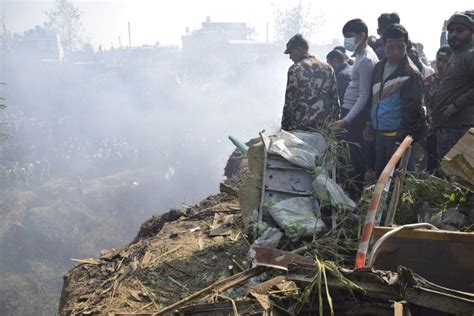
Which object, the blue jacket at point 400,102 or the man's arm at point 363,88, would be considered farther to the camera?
the man's arm at point 363,88

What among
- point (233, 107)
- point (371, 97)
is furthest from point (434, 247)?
point (233, 107)

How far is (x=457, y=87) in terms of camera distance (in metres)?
4.16

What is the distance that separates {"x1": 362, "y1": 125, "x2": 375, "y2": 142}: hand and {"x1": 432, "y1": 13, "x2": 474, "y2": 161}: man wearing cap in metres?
0.69

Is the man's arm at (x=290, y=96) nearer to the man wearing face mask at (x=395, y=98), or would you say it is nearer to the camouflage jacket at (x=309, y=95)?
the camouflage jacket at (x=309, y=95)

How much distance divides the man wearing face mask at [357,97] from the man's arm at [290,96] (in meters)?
0.54

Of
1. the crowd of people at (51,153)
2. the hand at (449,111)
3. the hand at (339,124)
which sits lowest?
the crowd of people at (51,153)

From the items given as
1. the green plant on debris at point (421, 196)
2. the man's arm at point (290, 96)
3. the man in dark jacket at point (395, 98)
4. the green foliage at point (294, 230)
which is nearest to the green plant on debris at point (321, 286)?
the green foliage at point (294, 230)

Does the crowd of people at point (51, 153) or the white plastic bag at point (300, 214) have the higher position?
the white plastic bag at point (300, 214)

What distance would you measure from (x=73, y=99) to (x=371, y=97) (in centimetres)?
3177

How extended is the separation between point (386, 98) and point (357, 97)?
0.74 meters

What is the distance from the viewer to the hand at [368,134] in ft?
15.7

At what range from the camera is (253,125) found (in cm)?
2936

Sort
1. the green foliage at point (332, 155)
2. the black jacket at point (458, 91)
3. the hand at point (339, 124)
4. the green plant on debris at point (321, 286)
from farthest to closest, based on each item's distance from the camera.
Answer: the hand at point (339, 124) < the green foliage at point (332, 155) < the black jacket at point (458, 91) < the green plant on debris at point (321, 286)

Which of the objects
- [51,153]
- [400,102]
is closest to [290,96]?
[400,102]
